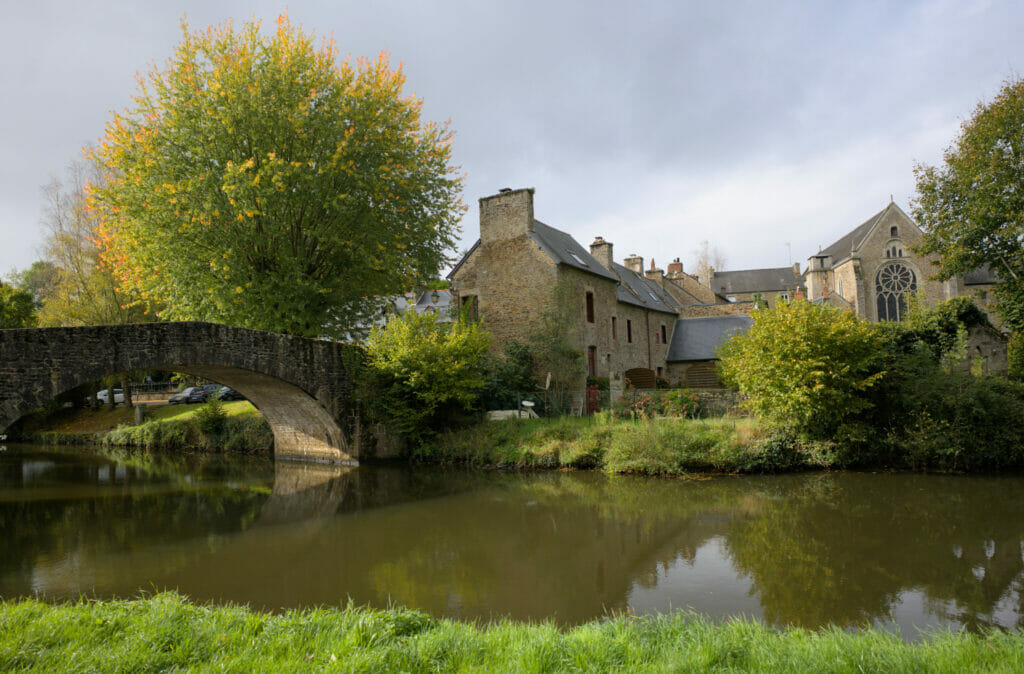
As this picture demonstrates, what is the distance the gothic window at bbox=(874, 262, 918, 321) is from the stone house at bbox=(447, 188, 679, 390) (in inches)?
894

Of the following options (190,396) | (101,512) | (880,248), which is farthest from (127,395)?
(880,248)

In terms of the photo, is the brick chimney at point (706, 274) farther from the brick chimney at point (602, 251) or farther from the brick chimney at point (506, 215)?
the brick chimney at point (506, 215)

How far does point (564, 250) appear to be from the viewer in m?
20.3

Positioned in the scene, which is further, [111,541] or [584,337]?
[584,337]

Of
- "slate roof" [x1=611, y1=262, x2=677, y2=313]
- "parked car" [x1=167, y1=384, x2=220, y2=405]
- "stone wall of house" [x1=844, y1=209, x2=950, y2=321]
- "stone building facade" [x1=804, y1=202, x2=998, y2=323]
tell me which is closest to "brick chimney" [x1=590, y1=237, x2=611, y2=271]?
"slate roof" [x1=611, y1=262, x2=677, y2=313]

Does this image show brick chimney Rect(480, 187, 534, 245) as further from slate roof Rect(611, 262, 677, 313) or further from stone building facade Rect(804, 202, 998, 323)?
stone building facade Rect(804, 202, 998, 323)

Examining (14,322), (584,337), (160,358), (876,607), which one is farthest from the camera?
(14,322)

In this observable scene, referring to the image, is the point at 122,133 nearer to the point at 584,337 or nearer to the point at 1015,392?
the point at 584,337

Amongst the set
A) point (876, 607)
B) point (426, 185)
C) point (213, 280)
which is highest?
point (426, 185)

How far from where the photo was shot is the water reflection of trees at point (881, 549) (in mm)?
5328

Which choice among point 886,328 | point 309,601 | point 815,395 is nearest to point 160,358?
point 309,601

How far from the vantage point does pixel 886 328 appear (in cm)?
1361

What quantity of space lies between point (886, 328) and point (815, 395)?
369 cm

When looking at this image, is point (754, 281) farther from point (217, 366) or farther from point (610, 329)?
point (217, 366)
